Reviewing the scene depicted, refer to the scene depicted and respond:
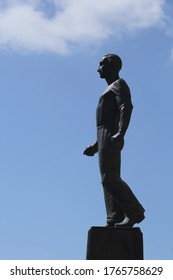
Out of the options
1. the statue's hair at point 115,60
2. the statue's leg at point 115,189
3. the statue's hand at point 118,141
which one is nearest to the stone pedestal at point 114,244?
the statue's leg at point 115,189

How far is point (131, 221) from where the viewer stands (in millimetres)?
11609

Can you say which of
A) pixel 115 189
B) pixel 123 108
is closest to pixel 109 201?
pixel 115 189

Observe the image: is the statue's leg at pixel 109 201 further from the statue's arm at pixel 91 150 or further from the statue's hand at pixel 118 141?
the statue's arm at pixel 91 150

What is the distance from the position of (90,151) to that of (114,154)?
903mm

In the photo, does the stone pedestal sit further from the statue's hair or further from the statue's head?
the statue's hair

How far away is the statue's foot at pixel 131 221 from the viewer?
11.6 meters

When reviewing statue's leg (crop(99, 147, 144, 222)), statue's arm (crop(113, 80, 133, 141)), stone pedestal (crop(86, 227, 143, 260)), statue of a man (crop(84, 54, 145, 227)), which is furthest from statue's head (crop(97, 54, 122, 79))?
stone pedestal (crop(86, 227, 143, 260))

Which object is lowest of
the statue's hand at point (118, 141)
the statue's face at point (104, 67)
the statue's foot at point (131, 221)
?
the statue's foot at point (131, 221)

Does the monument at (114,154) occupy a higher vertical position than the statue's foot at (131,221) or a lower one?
higher

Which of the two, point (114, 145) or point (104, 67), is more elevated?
point (104, 67)

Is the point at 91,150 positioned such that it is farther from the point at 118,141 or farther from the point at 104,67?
the point at 104,67
